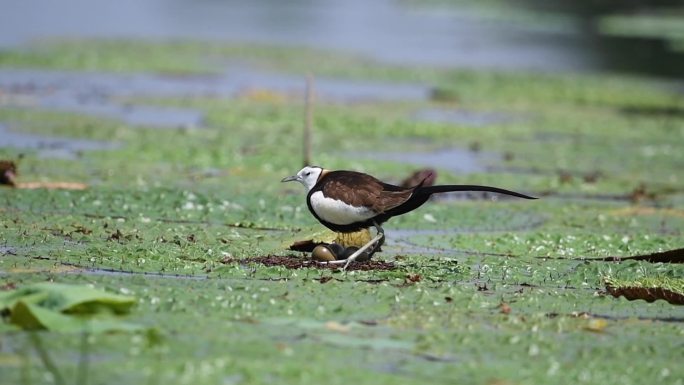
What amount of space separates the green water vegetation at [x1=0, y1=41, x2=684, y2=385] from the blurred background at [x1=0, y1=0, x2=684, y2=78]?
41.9 ft

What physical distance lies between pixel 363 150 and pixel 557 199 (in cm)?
417

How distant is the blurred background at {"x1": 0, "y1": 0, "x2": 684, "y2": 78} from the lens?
3638 cm

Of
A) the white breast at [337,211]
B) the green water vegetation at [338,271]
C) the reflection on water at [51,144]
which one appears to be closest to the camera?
the green water vegetation at [338,271]

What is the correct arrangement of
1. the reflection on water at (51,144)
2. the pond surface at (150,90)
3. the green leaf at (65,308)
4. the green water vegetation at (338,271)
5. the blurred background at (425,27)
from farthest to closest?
the blurred background at (425,27), the pond surface at (150,90), the reflection on water at (51,144), the green leaf at (65,308), the green water vegetation at (338,271)

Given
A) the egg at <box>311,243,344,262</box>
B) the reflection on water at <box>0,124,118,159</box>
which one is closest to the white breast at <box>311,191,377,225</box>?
the egg at <box>311,243,344,262</box>

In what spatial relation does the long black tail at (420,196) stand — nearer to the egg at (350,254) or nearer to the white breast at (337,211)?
the white breast at (337,211)

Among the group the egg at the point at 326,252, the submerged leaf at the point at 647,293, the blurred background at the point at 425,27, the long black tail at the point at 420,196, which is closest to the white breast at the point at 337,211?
the long black tail at the point at 420,196

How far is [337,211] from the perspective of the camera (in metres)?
9.92

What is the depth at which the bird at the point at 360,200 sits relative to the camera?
32.5 ft

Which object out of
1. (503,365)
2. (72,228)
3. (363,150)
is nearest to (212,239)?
(72,228)

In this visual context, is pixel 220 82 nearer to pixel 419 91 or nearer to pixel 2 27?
pixel 419 91

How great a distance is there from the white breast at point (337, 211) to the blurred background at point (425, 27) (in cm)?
2350

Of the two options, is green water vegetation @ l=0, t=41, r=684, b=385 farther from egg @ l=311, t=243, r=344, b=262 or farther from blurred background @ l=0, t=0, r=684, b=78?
blurred background @ l=0, t=0, r=684, b=78

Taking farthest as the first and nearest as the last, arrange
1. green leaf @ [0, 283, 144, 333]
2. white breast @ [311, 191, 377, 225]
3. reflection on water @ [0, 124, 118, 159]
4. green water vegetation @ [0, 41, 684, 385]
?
1. reflection on water @ [0, 124, 118, 159]
2. white breast @ [311, 191, 377, 225]
3. green leaf @ [0, 283, 144, 333]
4. green water vegetation @ [0, 41, 684, 385]
